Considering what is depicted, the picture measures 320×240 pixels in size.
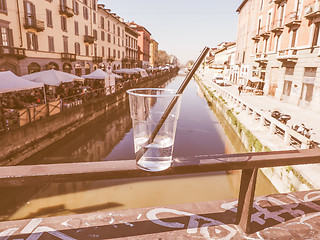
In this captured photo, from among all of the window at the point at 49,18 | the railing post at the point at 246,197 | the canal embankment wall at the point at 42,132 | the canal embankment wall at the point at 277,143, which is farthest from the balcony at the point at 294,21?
the window at the point at 49,18

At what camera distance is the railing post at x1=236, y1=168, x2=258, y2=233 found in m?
1.33

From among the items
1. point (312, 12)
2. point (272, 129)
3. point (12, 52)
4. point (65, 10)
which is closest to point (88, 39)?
point (65, 10)

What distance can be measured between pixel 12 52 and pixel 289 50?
72.3 ft

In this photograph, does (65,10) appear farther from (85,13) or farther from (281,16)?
(281,16)

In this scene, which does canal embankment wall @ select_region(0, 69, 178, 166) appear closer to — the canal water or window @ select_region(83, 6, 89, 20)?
the canal water

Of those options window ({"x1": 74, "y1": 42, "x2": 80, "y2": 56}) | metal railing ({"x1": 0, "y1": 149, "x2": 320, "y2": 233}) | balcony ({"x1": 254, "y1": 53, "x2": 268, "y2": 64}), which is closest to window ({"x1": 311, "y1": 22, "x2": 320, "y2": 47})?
balcony ({"x1": 254, "y1": 53, "x2": 268, "y2": 64})

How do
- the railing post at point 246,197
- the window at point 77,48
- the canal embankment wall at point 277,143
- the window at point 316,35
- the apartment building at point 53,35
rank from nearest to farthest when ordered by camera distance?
the railing post at point 246,197 < the canal embankment wall at point 277,143 < the window at point 316,35 < the apartment building at point 53,35 < the window at point 77,48

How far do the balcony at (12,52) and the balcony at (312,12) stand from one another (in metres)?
21.4

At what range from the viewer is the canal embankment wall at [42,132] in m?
8.56

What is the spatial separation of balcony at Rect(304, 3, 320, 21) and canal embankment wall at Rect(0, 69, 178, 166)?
1683 cm

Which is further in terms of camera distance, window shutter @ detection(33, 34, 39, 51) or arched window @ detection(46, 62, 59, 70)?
arched window @ detection(46, 62, 59, 70)

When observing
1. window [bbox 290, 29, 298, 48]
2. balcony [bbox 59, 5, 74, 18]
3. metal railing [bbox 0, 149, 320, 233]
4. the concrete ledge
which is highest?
balcony [bbox 59, 5, 74, 18]

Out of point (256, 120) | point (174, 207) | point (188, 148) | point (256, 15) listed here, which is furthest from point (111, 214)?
point (256, 15)

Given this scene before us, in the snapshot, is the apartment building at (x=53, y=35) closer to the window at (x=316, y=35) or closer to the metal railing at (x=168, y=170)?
the metal railing at (x=168, y=170)
